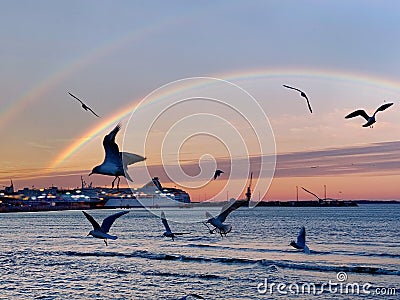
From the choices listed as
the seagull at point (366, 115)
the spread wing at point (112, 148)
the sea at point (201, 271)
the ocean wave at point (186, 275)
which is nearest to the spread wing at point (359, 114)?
the seagull at point (366, 115)

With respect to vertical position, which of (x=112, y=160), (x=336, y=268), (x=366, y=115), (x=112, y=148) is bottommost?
(x=336, y=268)

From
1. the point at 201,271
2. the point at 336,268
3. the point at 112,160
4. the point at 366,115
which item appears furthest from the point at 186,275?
the point at 112,160

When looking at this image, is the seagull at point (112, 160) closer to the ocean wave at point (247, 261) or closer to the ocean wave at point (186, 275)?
the ocean wave at point (186, 275)

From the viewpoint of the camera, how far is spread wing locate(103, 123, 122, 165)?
13789 mm

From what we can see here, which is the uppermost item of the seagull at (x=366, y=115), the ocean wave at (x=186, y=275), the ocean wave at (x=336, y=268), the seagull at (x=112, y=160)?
the seagull at (x=366, y=115)

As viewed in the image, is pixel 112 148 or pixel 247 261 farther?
pixel 247 261

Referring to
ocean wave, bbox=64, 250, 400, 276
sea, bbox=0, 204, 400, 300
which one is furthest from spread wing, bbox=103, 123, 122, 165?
ocean wave, bbox=64, 250, 400, 276

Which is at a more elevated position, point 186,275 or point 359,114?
point 359,114

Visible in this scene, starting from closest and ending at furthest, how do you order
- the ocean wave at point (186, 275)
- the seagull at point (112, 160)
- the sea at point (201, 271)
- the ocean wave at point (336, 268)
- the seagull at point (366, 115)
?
the seagull at point (112, 160), the seagull at point (366, 115), the sea at point (201, 271), the ocean wave at point (186, 275), the ocean wave at point (336, 268)

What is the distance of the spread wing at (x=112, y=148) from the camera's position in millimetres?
13789

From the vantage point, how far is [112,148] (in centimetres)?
1404

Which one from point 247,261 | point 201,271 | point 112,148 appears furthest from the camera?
point 247,261

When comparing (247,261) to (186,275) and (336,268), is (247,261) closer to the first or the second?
(336,268)

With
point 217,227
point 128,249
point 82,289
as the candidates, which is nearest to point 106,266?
point 82,289
